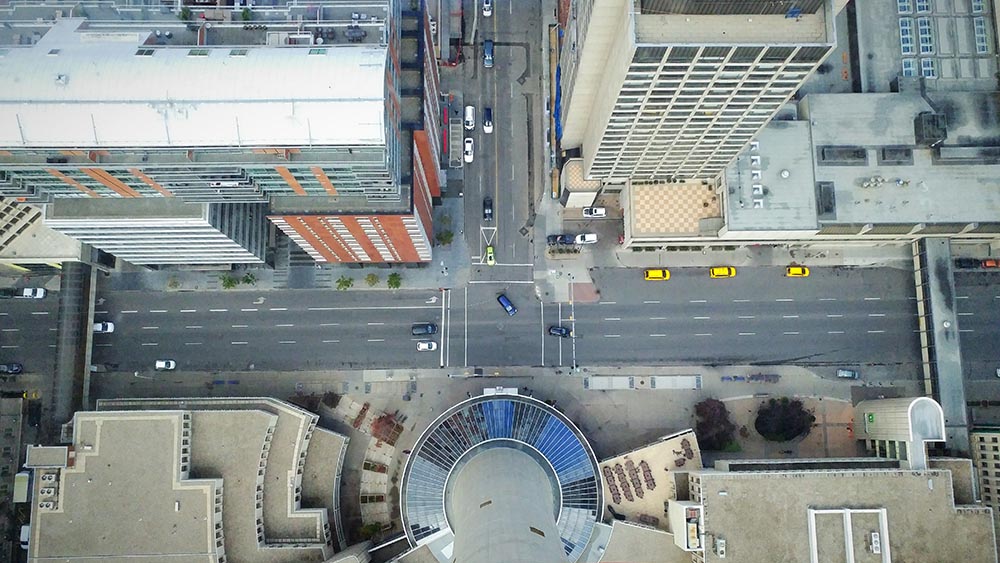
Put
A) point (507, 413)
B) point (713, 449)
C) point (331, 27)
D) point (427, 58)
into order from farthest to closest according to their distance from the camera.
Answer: point (713, 449), point (507, 413), point (427, 58), point (331, 27)

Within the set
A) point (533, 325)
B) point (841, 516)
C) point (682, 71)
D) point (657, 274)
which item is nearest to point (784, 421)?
point (841, 516)

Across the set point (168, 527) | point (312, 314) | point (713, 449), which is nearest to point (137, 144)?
point (312, 314)

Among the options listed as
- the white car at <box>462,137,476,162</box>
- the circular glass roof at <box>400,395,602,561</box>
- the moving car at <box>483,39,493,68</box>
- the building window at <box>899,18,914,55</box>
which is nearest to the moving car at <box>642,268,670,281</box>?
the circular glass roof at <box>400,395,602,561</box>

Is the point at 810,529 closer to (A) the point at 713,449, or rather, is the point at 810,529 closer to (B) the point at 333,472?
(A) the point at 713,449

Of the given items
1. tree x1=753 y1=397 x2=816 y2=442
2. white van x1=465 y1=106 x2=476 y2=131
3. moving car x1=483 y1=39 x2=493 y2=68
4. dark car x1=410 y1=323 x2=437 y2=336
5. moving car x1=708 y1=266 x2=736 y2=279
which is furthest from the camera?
moving car x1=483 y1=39 x2=493 y2=68

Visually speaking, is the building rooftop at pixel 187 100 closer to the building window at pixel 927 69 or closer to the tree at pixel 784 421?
the tree at pixel 784 421

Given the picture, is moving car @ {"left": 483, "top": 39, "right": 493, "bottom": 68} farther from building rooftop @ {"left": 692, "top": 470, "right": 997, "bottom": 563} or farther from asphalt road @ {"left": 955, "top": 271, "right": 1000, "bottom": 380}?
asphalt road @ {"left": 955, "top": 271, "right": 1000, "bottom": 380}
